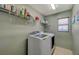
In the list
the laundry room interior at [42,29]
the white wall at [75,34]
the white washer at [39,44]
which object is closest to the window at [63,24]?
the laundry room interior at [42,29]

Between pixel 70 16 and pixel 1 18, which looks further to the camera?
pixel 70 16

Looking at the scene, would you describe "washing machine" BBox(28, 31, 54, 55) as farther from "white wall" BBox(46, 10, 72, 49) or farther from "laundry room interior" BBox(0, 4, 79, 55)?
"white wall" BBox(46, 10, 72, 49)

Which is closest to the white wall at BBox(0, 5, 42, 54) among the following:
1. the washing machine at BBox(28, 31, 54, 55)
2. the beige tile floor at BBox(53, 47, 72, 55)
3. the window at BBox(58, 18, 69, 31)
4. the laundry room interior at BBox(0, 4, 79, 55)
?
the laundry room interior at BBox(0, 4, 79, 55)

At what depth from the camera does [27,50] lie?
53.1 inches

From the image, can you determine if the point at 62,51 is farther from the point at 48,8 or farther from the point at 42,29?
the point at 48,8

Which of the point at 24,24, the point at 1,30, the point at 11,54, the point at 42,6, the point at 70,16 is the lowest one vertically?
the point at 11,54

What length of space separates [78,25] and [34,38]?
0.80 m

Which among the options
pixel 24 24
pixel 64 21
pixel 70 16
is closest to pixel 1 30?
pixel 24 24

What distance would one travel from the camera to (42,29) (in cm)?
A: 140

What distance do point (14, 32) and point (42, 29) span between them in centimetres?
50

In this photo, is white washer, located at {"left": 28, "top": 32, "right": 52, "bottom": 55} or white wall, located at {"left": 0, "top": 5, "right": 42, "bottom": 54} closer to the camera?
white wall, located at {"left": 0, "top": 5, "right": 42, "bottom": 54}

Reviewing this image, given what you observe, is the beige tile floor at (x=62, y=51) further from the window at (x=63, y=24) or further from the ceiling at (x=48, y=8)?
the ceiling at (x=48, y=8)

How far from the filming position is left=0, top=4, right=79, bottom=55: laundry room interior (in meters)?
1.27
